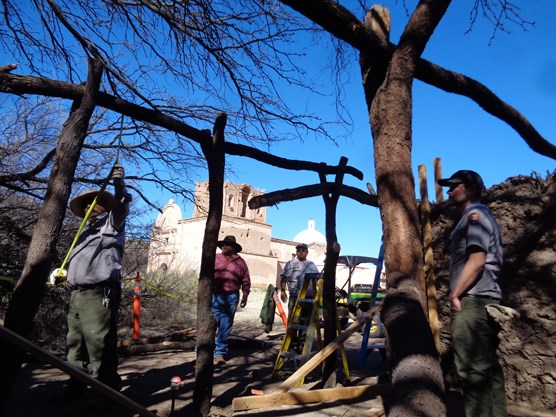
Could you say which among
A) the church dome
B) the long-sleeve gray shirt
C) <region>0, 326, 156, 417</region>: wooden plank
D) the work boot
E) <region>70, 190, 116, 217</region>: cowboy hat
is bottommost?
the work boot

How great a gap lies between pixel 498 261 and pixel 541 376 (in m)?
1.99

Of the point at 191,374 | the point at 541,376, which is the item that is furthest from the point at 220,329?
the point at 541,376

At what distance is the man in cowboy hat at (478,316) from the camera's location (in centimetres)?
304

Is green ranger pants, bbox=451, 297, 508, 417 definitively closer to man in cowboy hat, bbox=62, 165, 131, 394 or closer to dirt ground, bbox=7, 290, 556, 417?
dirt ground, bbox=7, 290, 556, 417

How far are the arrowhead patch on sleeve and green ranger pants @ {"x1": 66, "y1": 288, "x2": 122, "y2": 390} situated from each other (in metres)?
3.37

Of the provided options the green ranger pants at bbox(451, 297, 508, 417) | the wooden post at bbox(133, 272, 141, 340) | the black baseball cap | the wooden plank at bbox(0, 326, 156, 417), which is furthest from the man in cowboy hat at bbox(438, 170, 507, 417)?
the wooden post at bbox(133, 272, 141, 340)

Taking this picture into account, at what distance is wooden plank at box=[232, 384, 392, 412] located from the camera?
13.0 ft

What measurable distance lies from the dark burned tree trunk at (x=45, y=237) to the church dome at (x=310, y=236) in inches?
1924

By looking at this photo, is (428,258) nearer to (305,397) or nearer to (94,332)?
(305,397)

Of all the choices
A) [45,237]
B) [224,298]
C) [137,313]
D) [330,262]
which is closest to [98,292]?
[45,237]

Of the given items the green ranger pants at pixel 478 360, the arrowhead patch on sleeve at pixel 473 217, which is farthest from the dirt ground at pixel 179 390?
the arrowhead patch on sleeve at pixel 473 217

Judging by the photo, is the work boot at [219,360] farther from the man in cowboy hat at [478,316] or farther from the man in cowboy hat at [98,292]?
the man in cowboy hat at [478,316]

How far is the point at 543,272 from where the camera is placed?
4625 millimetres

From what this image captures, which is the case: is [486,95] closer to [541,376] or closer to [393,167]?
[393,167]
